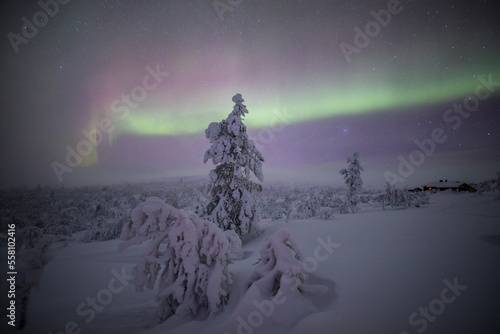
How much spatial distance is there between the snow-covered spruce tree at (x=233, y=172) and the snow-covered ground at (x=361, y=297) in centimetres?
619

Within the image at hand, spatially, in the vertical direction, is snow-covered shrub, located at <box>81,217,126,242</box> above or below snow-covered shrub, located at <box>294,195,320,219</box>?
below

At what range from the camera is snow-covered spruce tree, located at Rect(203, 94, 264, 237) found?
14805 millimetres

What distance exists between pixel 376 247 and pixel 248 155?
9.79 meters

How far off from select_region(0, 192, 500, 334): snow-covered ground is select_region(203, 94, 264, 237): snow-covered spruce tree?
6190 millimetres

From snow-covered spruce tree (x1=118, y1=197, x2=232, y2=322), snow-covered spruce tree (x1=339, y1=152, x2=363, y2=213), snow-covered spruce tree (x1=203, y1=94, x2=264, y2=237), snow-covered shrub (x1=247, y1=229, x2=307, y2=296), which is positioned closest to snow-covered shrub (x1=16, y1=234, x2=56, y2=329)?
snow-covered spruce tree (x1=118, y1=197, x2=232, y2=322)

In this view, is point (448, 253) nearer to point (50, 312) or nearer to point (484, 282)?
point (484, 282)

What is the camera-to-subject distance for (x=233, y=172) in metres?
15.5

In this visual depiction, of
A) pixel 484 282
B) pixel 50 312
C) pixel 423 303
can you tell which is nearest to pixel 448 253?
pixel 484 282

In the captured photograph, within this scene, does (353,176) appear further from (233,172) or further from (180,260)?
(180,260)

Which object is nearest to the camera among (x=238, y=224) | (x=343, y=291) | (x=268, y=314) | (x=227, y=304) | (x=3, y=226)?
(x=268, y=314)

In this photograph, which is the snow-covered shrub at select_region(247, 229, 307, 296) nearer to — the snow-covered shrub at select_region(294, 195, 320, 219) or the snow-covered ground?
the snow-covered ground

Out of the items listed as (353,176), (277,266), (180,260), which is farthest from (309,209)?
(180,260)

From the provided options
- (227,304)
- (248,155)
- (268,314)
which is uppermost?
(248,155)

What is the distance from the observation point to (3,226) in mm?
25203
